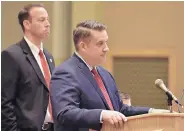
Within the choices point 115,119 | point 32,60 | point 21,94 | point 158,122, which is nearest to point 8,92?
point 21,94

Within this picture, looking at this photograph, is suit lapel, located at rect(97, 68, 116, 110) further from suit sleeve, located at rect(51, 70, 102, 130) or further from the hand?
the hand

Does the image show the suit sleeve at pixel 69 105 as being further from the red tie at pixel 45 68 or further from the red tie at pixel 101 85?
the red tie at pixel 45 68

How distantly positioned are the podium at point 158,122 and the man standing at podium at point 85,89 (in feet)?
0.27

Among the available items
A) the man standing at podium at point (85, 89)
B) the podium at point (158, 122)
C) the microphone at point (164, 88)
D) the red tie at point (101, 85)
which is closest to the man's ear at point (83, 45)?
the man standing at podium at point (85, 89)

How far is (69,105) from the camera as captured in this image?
217 cm

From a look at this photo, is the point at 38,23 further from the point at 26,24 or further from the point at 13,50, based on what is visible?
the point at 13,50

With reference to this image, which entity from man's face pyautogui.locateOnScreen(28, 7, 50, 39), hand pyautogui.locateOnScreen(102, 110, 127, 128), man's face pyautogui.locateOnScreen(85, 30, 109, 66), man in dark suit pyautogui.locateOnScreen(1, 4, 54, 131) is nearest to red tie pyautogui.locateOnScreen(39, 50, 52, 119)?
man in dark suit pyautogui.locateOnScreen(1, 4, 54, 131)

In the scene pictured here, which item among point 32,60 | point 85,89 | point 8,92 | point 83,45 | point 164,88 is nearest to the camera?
point 164,88

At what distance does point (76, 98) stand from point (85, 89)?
81 mm

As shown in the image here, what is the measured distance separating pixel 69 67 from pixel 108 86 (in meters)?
0.26

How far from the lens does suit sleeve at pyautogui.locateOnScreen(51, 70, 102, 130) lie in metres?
2.09

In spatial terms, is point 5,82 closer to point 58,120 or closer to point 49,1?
point 58,120

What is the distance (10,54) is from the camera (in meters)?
2.73

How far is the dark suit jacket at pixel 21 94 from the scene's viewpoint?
2.67m
